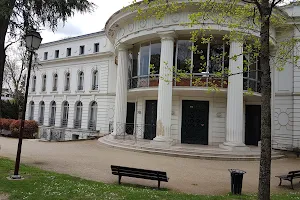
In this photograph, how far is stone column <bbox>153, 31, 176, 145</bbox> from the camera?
15102mm

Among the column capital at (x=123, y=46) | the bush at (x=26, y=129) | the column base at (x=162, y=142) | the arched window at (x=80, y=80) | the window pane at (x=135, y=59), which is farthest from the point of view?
the arched window at (x=80, y=80)

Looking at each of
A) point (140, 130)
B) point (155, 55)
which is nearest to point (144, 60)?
point (155, 55)

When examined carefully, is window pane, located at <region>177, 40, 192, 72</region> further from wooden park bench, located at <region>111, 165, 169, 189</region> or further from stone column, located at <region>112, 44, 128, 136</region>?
wooden park bench, located at <region>111, 165, 169, 189</region>

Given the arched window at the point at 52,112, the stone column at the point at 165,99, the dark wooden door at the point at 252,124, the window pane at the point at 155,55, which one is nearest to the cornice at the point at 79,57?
the arched window at the point at 52,112

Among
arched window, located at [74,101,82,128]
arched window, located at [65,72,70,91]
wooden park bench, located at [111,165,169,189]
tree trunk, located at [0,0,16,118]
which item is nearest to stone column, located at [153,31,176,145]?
wooden park bench, located at [111,165,169,189]

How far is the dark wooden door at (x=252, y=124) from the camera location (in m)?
18.4

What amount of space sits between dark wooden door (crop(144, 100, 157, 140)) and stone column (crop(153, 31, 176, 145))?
9.36ft

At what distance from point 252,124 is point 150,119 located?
758 centimetres

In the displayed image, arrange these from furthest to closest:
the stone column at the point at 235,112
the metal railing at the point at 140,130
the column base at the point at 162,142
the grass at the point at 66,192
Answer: the metal railing at the point at 140,130 < the column base at the point at 162,142 < the stone column at the point at 235,112 < the grass at the point at 66,192

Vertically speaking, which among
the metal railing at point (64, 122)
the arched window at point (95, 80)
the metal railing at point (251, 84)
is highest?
the arched window at point (95, 80)

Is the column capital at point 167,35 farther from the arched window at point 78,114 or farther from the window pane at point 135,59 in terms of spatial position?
the arched window at point 78,114

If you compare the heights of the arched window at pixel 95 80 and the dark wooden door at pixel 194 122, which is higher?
the arched window at pixel 95 80

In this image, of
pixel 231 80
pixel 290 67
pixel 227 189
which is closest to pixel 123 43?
pixel 231 80

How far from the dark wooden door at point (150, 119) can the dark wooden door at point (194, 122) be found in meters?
2.24
